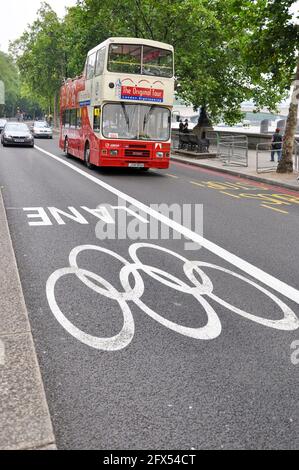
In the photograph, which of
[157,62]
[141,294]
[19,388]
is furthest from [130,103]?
[19,388]

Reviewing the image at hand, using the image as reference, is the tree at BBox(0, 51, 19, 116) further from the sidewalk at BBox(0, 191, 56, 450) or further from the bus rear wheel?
the sidewalk at BBox(0, 191, 56, 450)

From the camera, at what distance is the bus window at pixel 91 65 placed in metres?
17.2

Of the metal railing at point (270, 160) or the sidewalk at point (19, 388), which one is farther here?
the metal railing at point (270, 160)

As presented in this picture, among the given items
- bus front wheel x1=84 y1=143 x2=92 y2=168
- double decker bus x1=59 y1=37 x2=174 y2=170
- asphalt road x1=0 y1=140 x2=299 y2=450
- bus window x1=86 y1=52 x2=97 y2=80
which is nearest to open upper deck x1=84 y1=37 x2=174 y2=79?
double decker bus x1=59 y1=37 x2=174 y2=170

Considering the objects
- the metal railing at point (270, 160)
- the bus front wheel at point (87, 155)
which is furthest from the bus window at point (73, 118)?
the metal railing at point (270, 160)

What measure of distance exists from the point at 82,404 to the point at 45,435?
1.56 feet

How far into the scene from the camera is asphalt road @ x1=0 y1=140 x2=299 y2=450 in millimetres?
2934

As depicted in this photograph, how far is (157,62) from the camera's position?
1619 centimetres

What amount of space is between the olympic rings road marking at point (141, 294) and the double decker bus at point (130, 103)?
959 centimetres

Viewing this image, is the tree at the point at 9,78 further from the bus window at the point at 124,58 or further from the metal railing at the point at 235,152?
the bus window at the point at 124,58

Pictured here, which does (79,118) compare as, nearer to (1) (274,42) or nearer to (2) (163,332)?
(1) (274,42)

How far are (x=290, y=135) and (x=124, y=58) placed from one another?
6.50 m

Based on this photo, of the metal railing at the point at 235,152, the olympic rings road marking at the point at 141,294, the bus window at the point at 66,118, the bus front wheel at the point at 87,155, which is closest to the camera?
the olympic rings road marking at the point at 141,294
